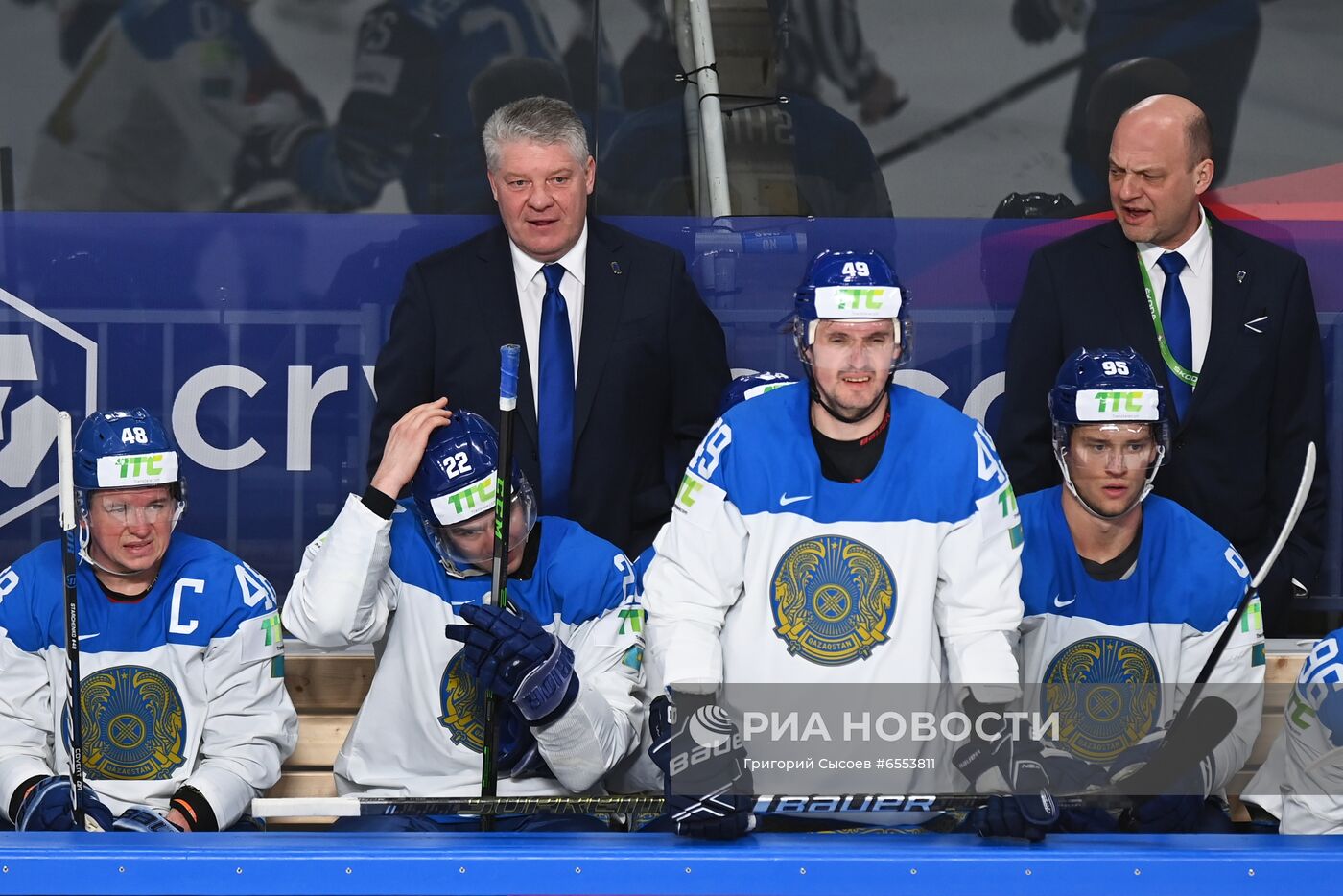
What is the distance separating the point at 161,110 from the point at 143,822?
1855mm

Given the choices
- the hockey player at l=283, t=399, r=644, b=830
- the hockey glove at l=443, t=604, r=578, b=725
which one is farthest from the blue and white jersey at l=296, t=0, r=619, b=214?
the hockey glove at l=443, t=604, r=578, b=725

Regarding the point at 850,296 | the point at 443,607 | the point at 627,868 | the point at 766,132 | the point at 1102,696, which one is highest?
the point at 766,132

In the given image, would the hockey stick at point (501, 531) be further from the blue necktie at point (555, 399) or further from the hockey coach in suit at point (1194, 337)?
the hockey coach in suit at point (1194, 337)

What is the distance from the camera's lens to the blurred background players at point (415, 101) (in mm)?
4098

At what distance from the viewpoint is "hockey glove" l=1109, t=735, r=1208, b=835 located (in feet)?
9.93

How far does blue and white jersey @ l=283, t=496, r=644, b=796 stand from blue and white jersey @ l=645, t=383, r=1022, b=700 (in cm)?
26

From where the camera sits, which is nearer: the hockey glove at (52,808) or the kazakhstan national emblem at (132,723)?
the hockey glove at (52,808)

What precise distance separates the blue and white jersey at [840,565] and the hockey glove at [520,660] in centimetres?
18

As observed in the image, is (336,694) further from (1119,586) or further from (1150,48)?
(1150,48)

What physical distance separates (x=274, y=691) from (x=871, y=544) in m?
1.18

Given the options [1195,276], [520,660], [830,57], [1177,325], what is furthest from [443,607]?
[1195,276]

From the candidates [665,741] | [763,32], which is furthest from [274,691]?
[763,32]

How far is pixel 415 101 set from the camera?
4109mm

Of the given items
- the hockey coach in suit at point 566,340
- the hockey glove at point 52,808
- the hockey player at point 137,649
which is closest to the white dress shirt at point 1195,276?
the hockey coach in suit at point 566,340
